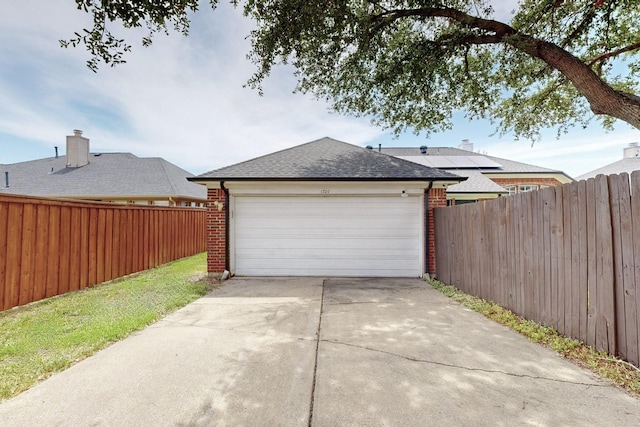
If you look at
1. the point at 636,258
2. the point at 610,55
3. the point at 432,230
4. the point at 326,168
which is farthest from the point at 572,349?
the point at 610,55

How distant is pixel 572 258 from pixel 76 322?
670 centimetres

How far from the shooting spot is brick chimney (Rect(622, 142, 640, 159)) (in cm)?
2430

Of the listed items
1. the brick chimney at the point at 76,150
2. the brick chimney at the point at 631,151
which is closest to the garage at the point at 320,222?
the brick chimney at the point at 76,150

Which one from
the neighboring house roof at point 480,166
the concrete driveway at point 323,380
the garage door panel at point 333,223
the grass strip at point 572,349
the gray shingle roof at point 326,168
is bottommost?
the concrete driveway at point 323,380

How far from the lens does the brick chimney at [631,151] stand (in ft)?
79.7

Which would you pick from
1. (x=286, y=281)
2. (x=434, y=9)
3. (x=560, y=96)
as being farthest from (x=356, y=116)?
(x=560, y=96)

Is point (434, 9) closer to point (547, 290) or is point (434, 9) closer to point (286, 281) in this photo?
point (547, 290)

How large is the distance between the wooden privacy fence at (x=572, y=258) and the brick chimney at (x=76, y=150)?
22189mm

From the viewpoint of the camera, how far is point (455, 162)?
61.8ft

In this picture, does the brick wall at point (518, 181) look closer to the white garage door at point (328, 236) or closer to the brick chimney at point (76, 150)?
the white garage door at point (328, 236)

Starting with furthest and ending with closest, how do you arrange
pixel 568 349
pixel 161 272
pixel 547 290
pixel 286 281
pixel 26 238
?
1. pixel 161 272
2. pixel 286 281
3. pixel 26 238
4. pixel 547 290
5. pixel 568 349

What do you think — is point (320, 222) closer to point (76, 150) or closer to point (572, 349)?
point (572, 349)

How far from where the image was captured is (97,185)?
15.7 m

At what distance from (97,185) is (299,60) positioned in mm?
14899
